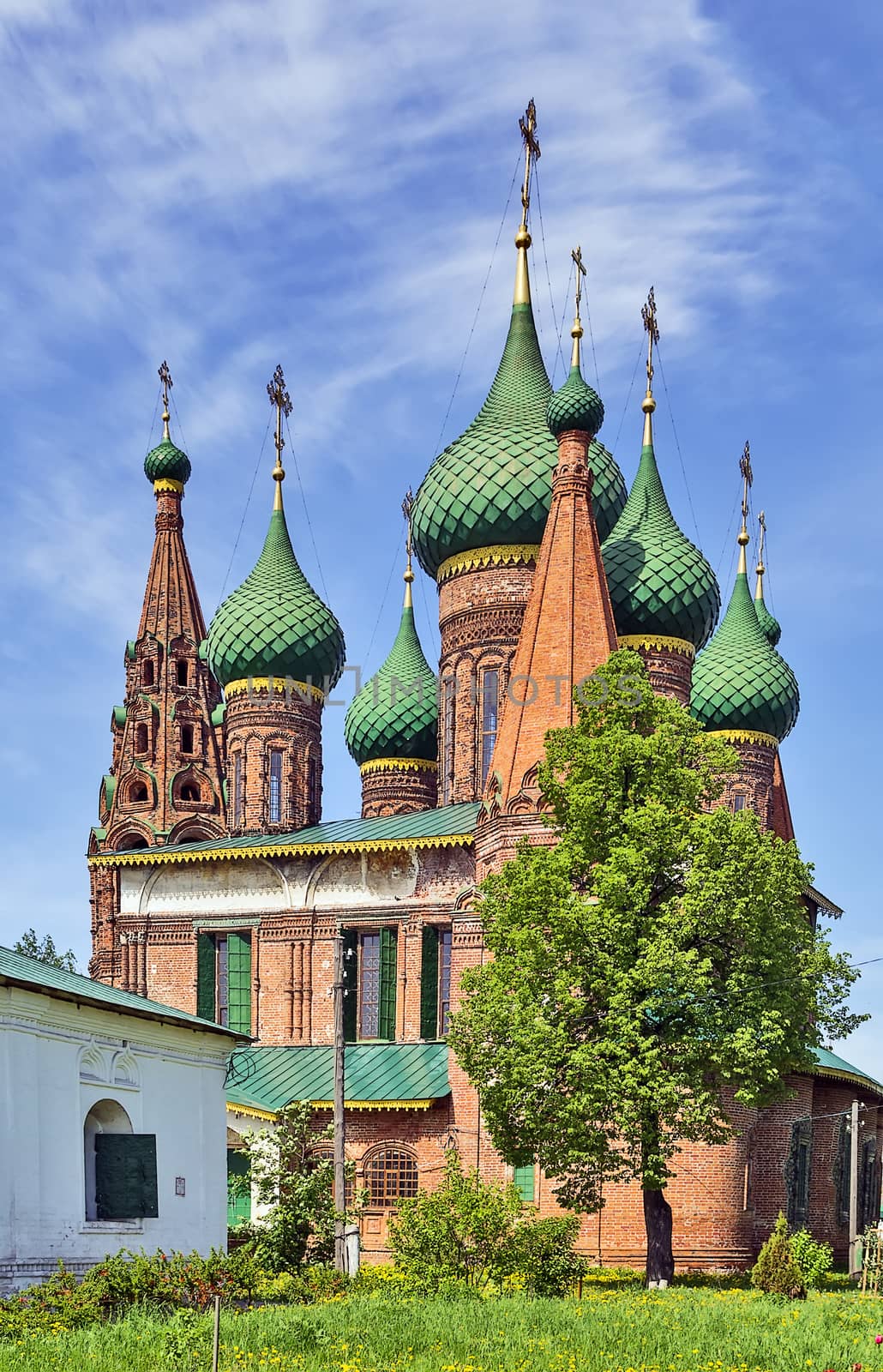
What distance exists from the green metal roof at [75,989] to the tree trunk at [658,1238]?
17.4 ft

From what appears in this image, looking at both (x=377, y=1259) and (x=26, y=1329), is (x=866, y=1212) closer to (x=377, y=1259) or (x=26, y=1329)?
(x=377, y=1259)

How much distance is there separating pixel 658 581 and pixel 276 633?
758 cm

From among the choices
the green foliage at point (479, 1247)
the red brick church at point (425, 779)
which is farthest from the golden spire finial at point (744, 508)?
the green foliage at point (479, 1247)

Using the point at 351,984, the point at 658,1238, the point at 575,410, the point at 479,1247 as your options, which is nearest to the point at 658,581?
the point at 575,410

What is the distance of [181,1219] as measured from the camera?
19406 millimetres

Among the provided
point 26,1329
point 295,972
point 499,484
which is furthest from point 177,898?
point 26,1329

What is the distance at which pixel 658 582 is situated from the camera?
1225 inches

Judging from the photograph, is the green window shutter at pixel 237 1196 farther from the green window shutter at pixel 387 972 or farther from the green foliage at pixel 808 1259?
the green foliage at pixel 808 1259

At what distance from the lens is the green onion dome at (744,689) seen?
36000 mm

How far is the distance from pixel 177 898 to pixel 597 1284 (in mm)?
12150

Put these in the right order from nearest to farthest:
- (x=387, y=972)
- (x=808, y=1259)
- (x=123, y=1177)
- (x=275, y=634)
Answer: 1. (x=123, y=1177)
2. (x=808, y=1259)
3. (x=387, y=972)
4. (x=275, y=634)

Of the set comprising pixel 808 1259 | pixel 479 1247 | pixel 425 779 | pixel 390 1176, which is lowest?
pixel 390 1176

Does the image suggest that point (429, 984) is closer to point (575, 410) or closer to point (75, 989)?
point (575, 410)

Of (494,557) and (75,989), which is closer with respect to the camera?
(75,989)
